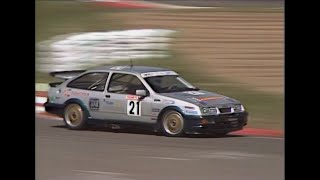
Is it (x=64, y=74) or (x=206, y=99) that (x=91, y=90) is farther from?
(x=206, y=99)

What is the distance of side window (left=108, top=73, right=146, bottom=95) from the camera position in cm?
689

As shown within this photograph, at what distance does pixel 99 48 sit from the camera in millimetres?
6953

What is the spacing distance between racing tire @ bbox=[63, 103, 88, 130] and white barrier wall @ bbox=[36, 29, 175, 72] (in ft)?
1.53

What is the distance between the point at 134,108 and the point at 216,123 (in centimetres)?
93

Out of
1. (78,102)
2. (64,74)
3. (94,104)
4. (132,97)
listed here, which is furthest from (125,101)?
(64,74)

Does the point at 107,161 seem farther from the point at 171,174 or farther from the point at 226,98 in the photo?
the point at 226,98

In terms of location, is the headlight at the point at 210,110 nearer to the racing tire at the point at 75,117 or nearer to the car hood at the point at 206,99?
the car hood at the point at 206,99

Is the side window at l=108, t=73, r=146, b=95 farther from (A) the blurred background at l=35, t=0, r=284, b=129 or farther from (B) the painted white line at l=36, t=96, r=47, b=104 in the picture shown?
(B) the painted white line at l=36, t=96, r=47, b=104

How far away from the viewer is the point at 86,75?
7.00 m

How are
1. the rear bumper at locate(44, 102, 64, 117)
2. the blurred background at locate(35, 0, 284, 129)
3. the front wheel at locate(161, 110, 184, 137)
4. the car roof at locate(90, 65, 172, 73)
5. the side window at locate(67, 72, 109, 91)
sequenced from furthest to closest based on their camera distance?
the rear bumper at locate(44, 102, 64, 117)
the side window at locate(67, 72, 109, 91)
the car roof at locate(90, 65, 172, 73)
the front wheel at locate(161, 110, 184, 137)
the blurred background at locate(35, 0, 284, 129)

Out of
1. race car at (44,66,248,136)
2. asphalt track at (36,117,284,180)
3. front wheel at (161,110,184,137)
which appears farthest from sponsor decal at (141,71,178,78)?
asphalt track at (36,117,284,180)

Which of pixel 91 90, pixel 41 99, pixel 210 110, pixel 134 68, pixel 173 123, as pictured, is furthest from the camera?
pixel 41 99

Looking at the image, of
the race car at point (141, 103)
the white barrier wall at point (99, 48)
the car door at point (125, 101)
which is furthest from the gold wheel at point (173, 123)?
the white barrier wall at point (99, 48)

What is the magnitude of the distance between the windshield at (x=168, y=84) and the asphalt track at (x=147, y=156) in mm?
537
